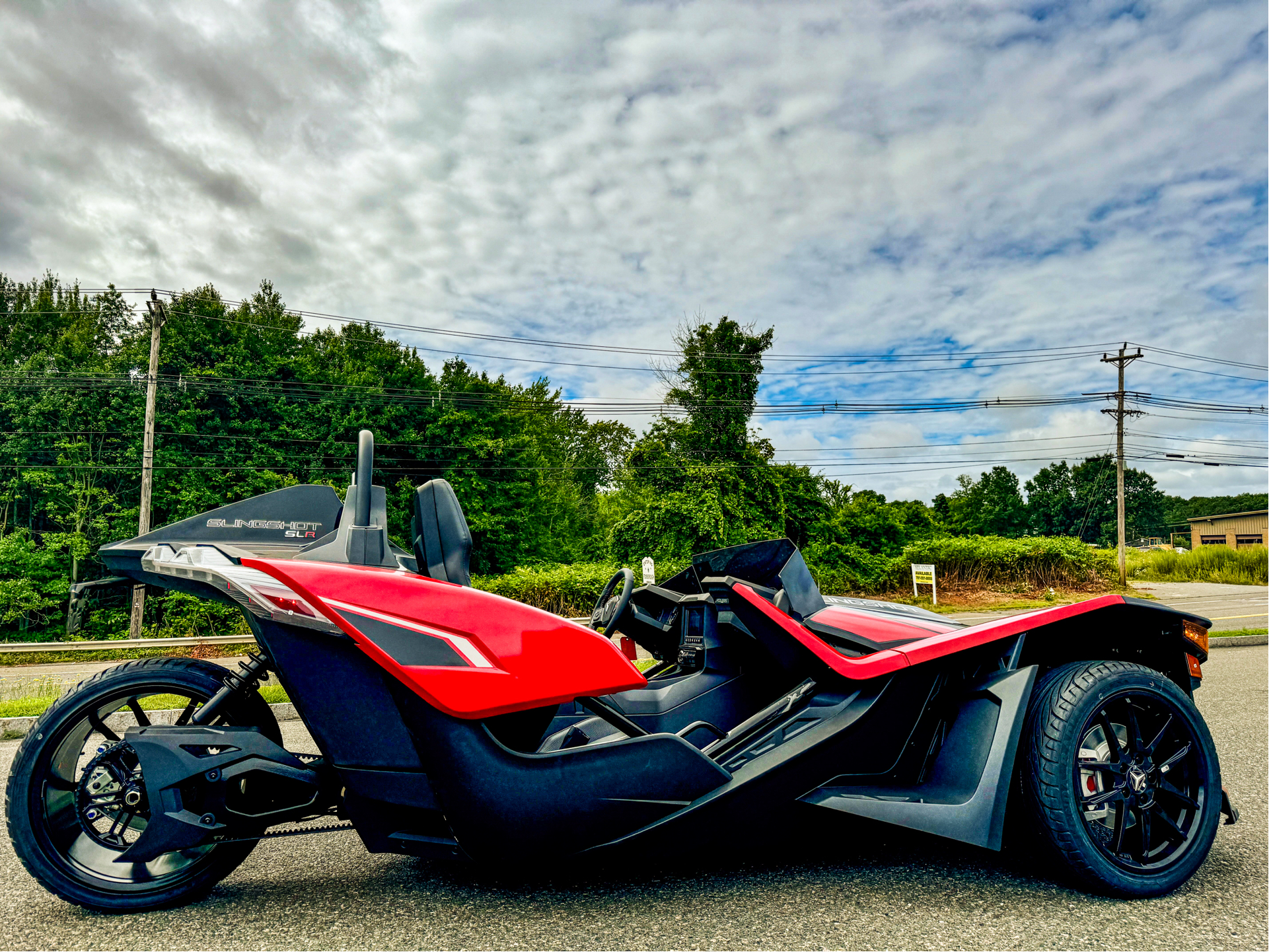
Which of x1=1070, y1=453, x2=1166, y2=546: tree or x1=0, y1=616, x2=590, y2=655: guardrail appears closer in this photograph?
x1=0, y1=616, x2=590, y2=655: guardrail

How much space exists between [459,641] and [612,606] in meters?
1.05

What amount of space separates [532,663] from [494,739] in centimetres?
23

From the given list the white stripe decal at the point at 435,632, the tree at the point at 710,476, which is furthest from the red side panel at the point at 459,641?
the tree at the point at 710,476

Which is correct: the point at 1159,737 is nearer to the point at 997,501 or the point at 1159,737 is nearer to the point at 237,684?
the point at 237,684

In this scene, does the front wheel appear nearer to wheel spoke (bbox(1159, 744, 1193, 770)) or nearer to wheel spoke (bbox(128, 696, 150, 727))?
wheel spoke (bbox(1159, 744, 1193, 770))

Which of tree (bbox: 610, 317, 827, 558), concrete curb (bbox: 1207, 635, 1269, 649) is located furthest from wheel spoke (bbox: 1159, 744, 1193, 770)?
tree (bbox: 610, 317, 827, 558)

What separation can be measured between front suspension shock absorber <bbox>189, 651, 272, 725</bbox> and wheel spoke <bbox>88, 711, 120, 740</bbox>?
205mm

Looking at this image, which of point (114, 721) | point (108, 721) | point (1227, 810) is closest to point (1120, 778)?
point (1227, 810)

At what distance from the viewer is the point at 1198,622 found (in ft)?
8.02

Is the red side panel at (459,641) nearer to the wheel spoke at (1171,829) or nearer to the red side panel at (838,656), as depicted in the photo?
the red side panel at (838,656)

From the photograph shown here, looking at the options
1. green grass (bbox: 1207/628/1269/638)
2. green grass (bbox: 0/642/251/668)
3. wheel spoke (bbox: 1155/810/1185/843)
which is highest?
wheel spoke (bbox: 1155/810/1185/843)

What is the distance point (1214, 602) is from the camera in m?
19.0

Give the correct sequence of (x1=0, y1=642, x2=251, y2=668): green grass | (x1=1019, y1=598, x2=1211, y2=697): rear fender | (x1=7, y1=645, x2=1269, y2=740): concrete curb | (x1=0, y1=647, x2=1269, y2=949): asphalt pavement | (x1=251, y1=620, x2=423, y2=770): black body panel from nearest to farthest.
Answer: (x1=0, y1=647, x2=1269, y2=949): asphalt pavement, (x1=251, y1=620, x2=423, y2=770): black body panel, (x1=1019, y1=598, x2=1211, y2=697): rear fender, (x1=7, y1=645, x2=1269, y2=740): concrete curb, (x1=0, y1=642, x2=251, y2=668): green grass

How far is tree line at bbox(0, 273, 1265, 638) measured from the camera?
75.0 ft
